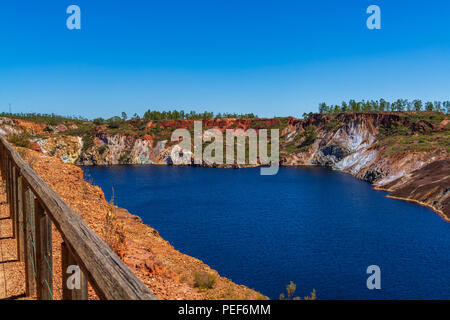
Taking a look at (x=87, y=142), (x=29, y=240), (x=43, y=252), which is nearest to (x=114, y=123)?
(x=87, y=142)

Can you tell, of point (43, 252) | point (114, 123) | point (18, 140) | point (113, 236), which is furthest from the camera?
point (114, 123)

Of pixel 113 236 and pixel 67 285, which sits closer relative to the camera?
pixel 67 285

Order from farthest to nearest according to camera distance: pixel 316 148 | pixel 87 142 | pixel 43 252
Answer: pixel 87 142 → pixel 316 148 → pixel 43 252

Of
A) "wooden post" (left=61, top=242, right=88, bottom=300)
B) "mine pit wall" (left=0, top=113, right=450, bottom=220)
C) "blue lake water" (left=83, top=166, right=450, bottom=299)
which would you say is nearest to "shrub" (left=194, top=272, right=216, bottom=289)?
"blue lake water" (left=83, top=166, right=450, bottom=299)

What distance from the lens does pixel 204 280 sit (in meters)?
15.4

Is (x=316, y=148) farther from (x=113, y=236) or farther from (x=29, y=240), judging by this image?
(x=29, y=240)

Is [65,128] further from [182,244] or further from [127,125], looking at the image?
[182,244]

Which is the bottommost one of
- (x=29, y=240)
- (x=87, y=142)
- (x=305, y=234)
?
(x=305, y=234)

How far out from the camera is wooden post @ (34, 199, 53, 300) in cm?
431

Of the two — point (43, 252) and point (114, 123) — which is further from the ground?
point (114, 123)

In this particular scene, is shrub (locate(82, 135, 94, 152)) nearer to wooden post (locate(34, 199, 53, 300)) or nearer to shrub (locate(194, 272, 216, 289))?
shrub (locate(194, 272, 216, 289))

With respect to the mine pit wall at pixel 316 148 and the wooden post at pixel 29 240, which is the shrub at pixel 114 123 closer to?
the mine pit wall at pixel 316 148
